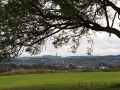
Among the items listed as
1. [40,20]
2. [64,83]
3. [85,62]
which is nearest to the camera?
[40,20]

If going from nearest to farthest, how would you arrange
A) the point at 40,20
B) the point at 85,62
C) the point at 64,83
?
the point at 40,20, the point at 64,83, the point at 85,62

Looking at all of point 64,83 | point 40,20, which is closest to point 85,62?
point 64,83

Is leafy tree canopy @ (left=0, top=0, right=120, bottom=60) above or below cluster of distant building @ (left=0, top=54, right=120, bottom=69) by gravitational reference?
above

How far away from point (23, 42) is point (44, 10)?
2.07m

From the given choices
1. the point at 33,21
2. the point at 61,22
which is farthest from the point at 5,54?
the point at 61,22

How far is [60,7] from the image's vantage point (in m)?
11.9

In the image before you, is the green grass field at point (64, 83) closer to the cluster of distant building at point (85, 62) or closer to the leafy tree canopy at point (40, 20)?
the leafy tree canopy at point (40, 20)

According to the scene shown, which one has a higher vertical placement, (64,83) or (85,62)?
(64,83)

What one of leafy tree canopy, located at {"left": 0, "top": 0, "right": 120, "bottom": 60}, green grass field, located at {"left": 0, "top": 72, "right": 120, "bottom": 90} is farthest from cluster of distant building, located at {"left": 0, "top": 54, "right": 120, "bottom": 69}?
leafy tree canopy, located at {"left": 0, "top": 0, "right": 120, "bottom": 60}

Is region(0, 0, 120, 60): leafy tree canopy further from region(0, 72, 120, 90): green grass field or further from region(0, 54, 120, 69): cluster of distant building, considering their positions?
region(0, 54, 120, 69): cluster of distant building

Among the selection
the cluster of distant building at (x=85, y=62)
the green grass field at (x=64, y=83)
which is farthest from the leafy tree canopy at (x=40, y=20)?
the cluster of distant building at (x=85, y=62)

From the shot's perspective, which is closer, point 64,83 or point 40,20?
point 40,20

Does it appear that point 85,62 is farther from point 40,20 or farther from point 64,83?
point 40,20

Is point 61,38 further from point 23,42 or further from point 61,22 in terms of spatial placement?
point 23,42
